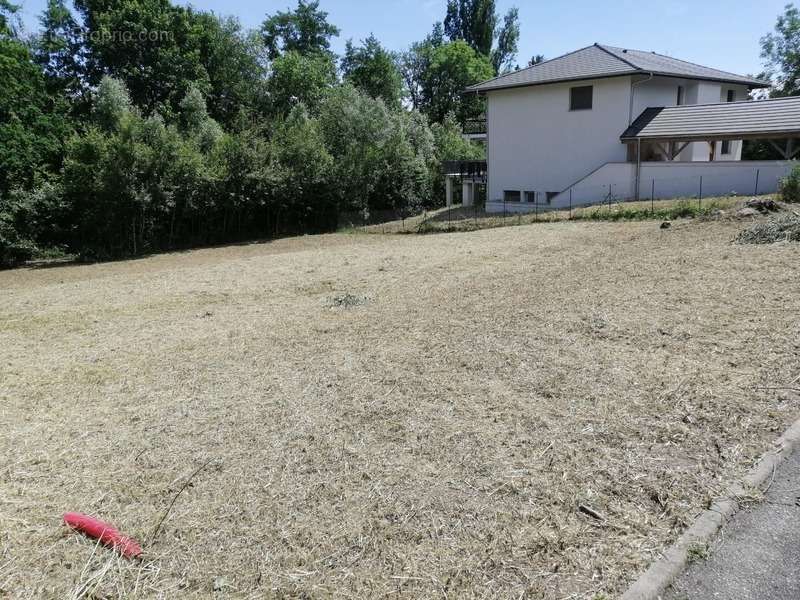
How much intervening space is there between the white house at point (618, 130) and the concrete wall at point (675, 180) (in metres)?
0.03

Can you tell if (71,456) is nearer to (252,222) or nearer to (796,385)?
(796,385)

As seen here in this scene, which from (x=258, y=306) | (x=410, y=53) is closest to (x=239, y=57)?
(x=410, y=53)

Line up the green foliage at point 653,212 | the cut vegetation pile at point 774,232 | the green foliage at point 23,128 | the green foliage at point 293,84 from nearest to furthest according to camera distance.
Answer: the cut vegetation pile at point 774,232
the green foliage at point 653,212
the green foliage at point 23,128
the green foliage at point 293,84

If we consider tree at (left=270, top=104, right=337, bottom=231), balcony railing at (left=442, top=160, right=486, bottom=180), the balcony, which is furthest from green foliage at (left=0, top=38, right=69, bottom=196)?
the balcony

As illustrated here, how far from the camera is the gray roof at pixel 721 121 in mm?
17247

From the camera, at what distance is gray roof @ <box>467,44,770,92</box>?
64.9 ft

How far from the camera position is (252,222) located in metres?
20.6

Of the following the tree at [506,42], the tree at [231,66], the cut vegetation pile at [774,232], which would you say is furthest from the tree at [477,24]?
the cut vegetation pile at [774,232]

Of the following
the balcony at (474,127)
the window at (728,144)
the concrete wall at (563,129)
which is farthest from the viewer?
the balcony at (474,127)

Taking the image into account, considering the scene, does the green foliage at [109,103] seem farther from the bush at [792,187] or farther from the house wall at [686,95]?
the bush at [792,187]

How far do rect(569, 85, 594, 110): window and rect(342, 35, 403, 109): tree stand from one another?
1403 centimetres

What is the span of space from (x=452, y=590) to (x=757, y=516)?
1.48 meters

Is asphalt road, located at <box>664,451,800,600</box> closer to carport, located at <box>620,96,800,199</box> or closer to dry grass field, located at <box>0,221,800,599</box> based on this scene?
dry grass field, located at <box>0,221,800,599</box>

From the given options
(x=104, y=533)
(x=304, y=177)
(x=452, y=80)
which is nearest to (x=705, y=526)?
(x=104, y=533)
